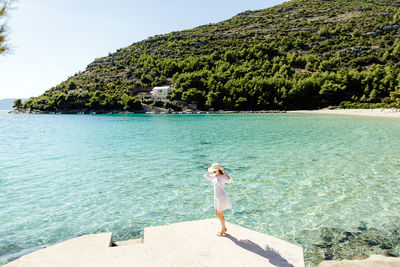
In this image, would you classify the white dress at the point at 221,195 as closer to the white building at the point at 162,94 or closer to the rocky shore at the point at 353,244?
the rocky shore at the point at 353,244

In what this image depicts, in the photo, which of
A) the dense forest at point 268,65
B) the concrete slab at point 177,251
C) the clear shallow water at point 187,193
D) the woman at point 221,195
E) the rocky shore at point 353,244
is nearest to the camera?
the concrete slab at point 177,251

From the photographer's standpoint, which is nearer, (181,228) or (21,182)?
(181,228)

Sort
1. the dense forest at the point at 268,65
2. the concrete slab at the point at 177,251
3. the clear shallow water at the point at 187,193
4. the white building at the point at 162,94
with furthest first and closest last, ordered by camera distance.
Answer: the white building at the point at 162,94 → the dense forest at the point at 268,65 → the clear shallow water at the point at 187,193 → the concrete slab at the point at 177,251

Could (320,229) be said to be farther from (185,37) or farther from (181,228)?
→ (185,37)

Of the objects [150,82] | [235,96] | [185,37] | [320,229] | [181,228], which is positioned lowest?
[320,229]

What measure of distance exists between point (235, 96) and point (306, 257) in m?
93.5

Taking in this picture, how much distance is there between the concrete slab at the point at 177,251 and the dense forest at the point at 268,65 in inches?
2943

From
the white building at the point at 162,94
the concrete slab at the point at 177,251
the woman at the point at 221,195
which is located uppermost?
the white building at the point at 162,94

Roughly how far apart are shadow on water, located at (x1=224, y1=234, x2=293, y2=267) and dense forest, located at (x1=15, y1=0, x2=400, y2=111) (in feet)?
245

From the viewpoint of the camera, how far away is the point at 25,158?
17.4m

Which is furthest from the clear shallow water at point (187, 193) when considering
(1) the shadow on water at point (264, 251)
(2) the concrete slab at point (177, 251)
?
(1) the shadow on water at point (264, 251)

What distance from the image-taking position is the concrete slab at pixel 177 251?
457 centimetres

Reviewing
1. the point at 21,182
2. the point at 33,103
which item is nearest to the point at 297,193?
the point at 21,182

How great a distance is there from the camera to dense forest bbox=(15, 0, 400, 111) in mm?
89812
